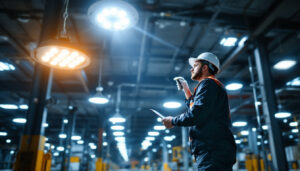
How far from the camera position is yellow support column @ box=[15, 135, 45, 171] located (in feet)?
11.9

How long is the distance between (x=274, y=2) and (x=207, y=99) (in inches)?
231

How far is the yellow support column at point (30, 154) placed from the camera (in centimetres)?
364

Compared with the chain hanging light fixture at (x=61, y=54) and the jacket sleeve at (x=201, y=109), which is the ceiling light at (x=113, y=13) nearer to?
the chain hanging light fixture at (x=61, y=54)

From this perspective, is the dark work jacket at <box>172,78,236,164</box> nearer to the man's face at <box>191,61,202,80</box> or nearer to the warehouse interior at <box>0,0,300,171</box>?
the man's face at <box>191,61,202,80</box>

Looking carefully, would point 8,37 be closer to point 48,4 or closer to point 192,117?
point 48,4

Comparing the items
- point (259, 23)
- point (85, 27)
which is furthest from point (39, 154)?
point (259, 23)

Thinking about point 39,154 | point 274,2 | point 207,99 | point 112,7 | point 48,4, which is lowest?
point 39,154

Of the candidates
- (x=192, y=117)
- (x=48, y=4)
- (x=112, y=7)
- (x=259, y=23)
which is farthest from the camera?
(x=259, y=23)

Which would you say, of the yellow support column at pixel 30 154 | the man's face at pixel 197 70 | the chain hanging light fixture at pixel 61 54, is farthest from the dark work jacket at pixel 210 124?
the yellow support column at pixel 30 154

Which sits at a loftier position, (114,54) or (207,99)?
(114,54)

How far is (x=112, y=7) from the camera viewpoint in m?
3.30

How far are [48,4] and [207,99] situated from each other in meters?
3.84

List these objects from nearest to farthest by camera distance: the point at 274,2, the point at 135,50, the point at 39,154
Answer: the point at 39,154 → the point at 274,2 → the point at 135,50

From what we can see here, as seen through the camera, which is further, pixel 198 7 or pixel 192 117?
pixel 198 7
